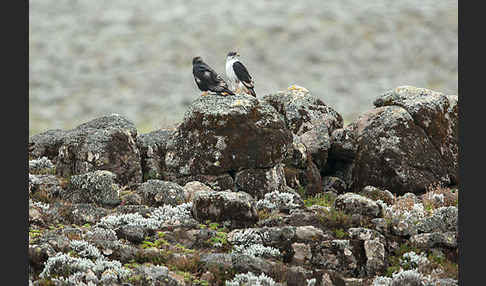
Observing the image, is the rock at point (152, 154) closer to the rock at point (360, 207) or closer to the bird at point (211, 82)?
the bird at point (211, 82)

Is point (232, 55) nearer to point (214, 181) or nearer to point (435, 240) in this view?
point (214, 181)

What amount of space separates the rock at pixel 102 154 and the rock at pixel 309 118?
272 inches

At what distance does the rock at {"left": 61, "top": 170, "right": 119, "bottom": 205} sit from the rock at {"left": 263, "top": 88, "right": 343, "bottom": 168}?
868cm

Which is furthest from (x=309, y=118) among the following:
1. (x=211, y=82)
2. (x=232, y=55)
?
(x=211, y=82)

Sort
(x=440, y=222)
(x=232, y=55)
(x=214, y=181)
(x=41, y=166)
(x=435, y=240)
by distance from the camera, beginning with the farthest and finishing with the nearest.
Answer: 1. (x=232, y=55)
2. (x=41, y=166)
3. (x=214, y=181)
4. (x=440, y=222)
5. (x=435, y=240)

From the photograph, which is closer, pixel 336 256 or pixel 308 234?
pixel 336 256

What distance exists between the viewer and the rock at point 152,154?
22844mm

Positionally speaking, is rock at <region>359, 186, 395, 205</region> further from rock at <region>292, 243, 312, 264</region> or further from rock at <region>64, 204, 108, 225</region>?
rock at <region>64, 204, 108, 225</region>

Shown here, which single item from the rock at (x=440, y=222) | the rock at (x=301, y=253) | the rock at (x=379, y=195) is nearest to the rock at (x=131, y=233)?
the rock at (x=301, y=253)

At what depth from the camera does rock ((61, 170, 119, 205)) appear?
1881cm

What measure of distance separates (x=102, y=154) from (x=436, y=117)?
43.2 ft

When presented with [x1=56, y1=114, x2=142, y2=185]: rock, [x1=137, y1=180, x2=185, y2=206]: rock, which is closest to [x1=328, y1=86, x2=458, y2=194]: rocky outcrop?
[x1=137, y1=180, x2=185, y2=206]: rock

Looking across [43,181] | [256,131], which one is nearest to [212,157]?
[256,131]

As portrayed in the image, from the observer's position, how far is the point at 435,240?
1562 cm
